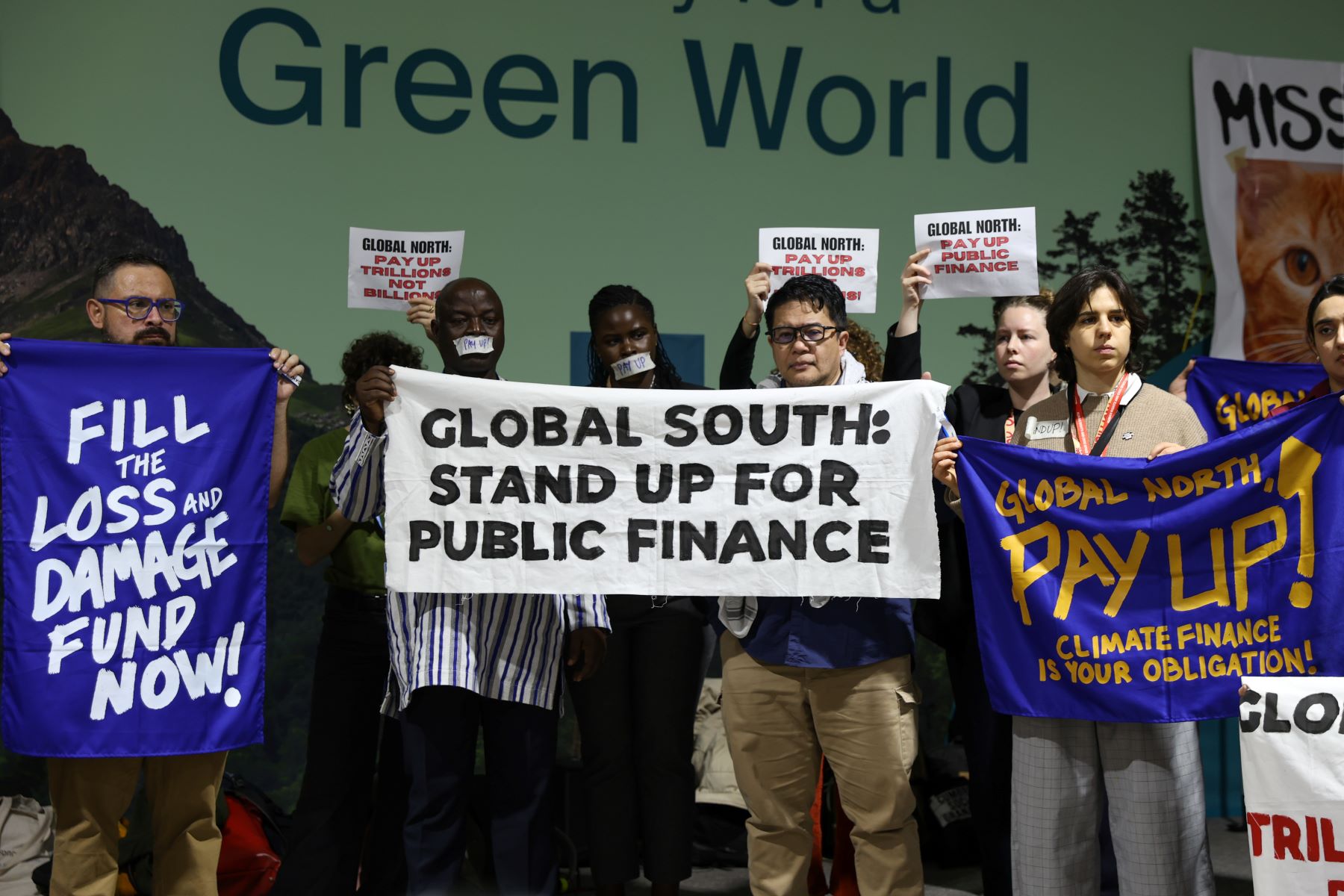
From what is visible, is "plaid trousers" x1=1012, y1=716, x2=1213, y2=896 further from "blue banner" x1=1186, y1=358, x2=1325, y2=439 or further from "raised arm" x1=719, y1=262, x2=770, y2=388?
"blue banner" x1=1186, y1=358, x2=1325, y2=439

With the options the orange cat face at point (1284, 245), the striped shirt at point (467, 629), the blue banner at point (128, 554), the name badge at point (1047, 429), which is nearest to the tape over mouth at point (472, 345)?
the striped shirt at point (467, 629)

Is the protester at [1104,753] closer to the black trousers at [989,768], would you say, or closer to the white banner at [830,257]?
the black trousers at [989,768]

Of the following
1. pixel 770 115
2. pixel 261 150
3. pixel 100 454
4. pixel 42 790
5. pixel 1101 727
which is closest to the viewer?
pixel 1101 727

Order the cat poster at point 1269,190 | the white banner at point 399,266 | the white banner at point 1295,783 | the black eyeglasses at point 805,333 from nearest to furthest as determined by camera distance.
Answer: the white banner at point 1295,783, the black eyeglasses at point 805,333, the white banner at point 399,266, the cat poster at point 1269,190

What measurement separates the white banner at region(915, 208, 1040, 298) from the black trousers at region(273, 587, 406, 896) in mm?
1828

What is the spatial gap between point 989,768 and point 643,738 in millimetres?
893

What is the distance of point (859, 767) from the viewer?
2.97m

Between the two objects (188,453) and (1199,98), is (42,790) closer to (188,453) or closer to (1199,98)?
(188,453)

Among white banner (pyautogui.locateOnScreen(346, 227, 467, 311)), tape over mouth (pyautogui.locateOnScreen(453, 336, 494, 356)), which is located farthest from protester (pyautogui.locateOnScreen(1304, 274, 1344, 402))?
white banner (pyautogui.locateOnScreen(346, 227, 467, 311))

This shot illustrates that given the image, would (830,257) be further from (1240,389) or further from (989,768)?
(989,768)

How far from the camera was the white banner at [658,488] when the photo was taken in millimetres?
3006

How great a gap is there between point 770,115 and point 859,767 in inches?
113

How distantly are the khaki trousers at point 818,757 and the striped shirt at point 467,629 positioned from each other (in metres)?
0.43

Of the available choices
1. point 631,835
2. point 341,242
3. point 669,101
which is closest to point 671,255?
point 669,101
